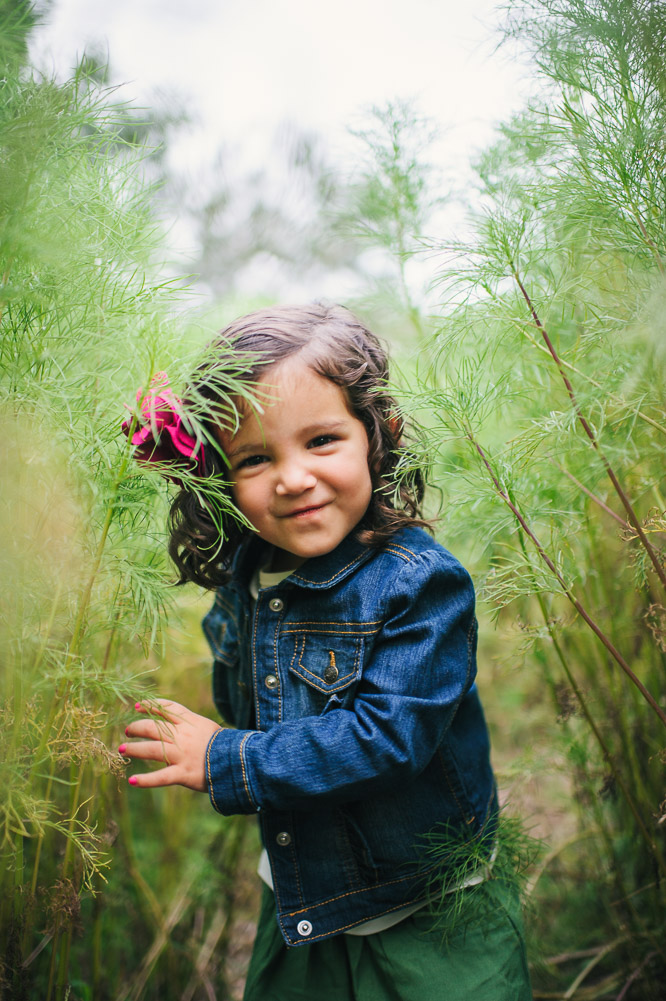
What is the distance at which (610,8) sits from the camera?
2.75 feet

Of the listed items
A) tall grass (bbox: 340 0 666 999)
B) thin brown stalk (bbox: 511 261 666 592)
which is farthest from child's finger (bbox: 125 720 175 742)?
thin brown stalk (bbox: 511 261 666 592)

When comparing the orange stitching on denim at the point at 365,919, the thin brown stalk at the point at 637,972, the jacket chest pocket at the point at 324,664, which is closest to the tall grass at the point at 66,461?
the jacket chest pocket at the point at 324,664

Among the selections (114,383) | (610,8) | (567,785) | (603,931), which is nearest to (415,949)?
(603,931)

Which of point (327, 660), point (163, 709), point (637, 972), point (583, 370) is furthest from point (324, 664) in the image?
point (637, 972)

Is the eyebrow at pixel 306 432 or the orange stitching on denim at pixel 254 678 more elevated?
the eyebrow at pixel 306 432

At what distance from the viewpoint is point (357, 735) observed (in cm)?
91

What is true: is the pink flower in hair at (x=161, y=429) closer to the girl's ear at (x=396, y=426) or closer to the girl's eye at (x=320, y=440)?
the girl's eye at (x=320, y=440)

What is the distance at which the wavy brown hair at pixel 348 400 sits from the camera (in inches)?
38.5

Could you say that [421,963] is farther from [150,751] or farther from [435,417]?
[435,417]

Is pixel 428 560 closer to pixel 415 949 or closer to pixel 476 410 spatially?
pixel 476 410

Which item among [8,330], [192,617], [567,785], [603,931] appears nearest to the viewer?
[8,330]

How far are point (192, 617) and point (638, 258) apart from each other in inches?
61.1

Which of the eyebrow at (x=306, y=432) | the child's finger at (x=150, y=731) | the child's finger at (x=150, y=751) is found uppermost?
the eyebrow at (x=306, y=432)

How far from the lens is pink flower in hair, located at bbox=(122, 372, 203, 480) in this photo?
816 mm
